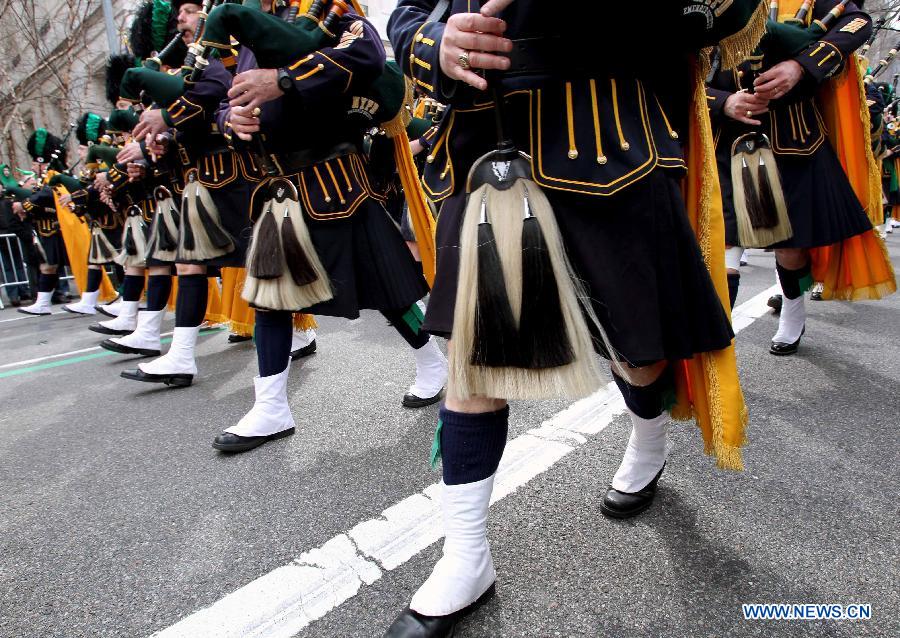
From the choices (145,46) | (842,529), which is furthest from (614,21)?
(145,46)

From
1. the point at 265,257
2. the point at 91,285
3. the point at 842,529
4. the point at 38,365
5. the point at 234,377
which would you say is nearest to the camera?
the point at 842,529

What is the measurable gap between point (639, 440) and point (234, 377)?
9.11 feet

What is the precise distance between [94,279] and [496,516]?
757 centimetres

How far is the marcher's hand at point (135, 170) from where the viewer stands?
4.12 m

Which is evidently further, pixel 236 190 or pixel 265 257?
pixel 236 190

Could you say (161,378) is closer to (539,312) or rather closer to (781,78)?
(539,312)

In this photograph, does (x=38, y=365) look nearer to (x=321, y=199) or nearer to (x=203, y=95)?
(x=203, y=95)

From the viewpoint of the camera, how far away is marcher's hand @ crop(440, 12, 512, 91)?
1.08 meters

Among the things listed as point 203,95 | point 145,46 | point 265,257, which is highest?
point 145,46

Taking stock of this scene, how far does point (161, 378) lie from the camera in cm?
338

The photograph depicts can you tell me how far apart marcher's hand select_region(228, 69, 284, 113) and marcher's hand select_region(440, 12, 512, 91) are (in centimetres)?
123

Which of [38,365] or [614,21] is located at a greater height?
[614,21]

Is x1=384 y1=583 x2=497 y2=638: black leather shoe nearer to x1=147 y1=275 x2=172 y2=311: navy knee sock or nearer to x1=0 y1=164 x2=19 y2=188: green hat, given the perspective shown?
x1=147 y1=275 x2=172 y2=311: navy knee sock

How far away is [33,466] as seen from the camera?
8.02 ft
